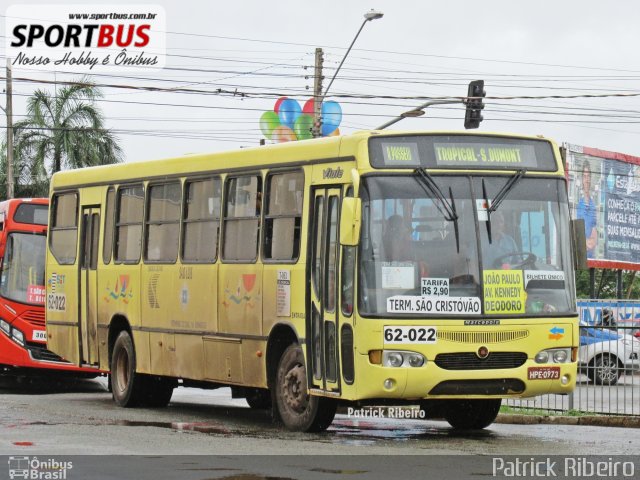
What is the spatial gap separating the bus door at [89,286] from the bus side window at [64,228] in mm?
359

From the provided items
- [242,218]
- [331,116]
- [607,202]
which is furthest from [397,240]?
[607,202]

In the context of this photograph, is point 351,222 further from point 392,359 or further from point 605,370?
point 605,370

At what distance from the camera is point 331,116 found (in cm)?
3869

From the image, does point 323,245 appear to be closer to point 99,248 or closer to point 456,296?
point 456,296

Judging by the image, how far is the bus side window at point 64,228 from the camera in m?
21.5

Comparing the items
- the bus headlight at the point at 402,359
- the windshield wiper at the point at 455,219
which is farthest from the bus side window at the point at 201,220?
the bus headlight at the point at 402,359

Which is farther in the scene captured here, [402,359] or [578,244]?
[578,244]

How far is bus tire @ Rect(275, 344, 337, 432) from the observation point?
1514cm

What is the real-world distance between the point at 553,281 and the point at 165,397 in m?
7.02

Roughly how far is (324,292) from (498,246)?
179cm

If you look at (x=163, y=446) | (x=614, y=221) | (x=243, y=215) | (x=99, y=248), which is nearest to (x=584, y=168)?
(x=614, y=221)

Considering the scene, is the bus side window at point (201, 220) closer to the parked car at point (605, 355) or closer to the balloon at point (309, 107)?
the parked car at point (605, 355)

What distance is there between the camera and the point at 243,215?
55.0ft

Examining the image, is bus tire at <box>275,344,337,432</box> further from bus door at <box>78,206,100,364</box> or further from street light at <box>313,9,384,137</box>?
street light at <box>313,9,384,137</box>
